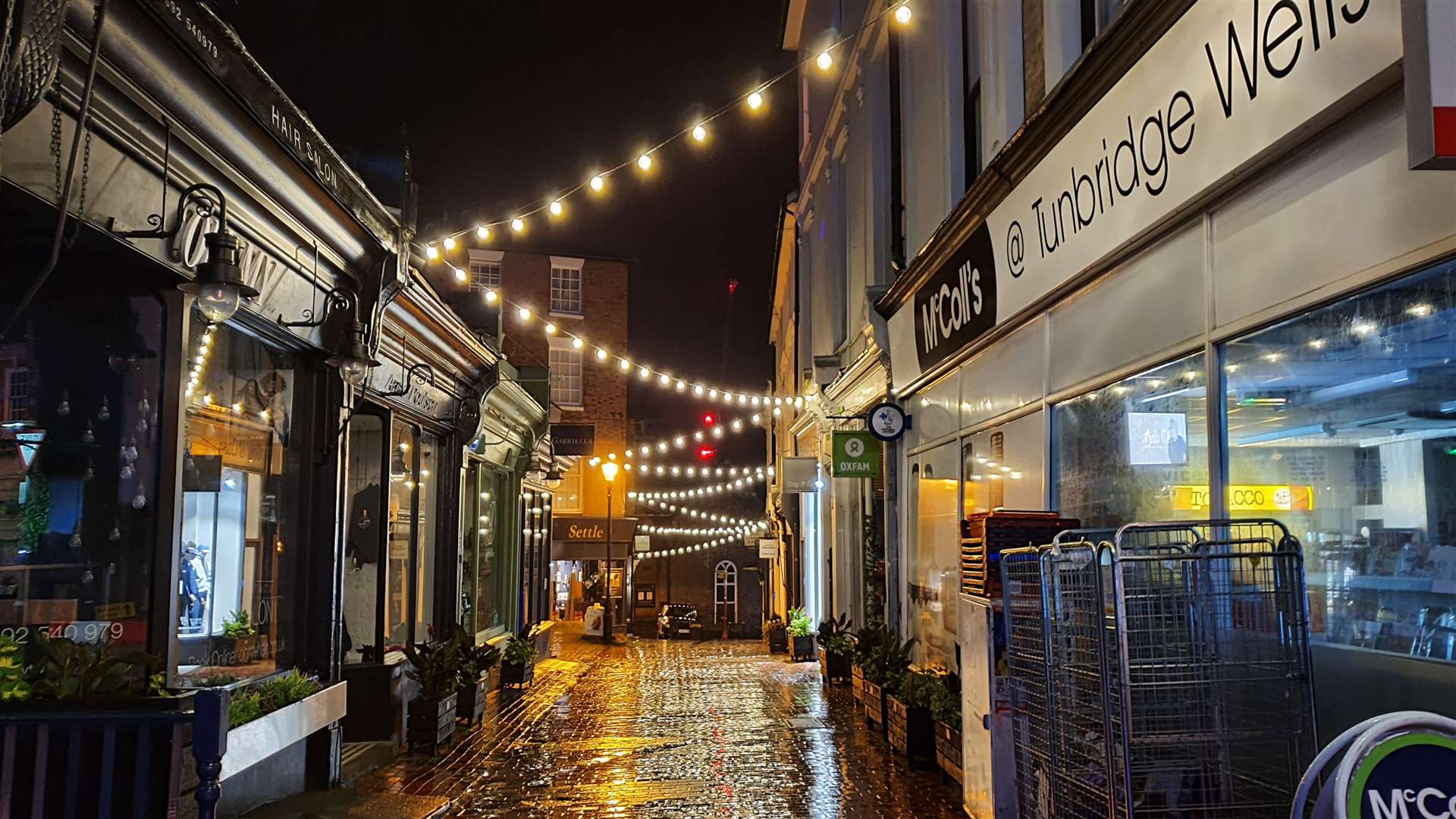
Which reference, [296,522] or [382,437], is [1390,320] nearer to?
[296,522]

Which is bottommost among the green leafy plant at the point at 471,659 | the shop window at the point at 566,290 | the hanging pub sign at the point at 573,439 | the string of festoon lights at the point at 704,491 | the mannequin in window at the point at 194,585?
the green leafy plant at the point at 471,659

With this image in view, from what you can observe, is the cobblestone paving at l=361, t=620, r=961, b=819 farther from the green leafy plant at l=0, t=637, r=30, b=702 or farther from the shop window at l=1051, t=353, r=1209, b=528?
the green leafy plant at l=0, t=637, r=30, b=702

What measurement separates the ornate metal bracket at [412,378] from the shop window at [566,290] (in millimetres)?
24687

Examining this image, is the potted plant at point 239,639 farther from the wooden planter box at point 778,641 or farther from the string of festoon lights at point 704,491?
the string of festoon lights at point 704,491

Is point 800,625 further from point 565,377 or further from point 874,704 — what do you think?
point 565,377

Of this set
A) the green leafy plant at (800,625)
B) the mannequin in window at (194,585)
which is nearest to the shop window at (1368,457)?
the mannequin in window at (194,585)

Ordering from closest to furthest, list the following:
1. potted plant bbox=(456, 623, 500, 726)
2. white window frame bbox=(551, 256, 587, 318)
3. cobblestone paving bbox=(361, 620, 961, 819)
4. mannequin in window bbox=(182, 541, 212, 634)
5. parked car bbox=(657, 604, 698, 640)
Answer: mannequin in window bbox=(182, 541, 212, 634) → cobblestone paving bbox=(361, 620, 961, 819) → potted plant bbox=(456, 623, 500, 726) → parked car bbox=(657, 604, 698, 640) → white window frame bbox=(551, 256, 587, 318)

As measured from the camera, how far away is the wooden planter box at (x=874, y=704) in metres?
11.5

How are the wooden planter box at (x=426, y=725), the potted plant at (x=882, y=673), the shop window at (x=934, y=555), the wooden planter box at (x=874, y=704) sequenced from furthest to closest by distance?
1. the wooden planter box at (x=874, y=704)
2. the potted plant at (x=882, y=673)
3. the shop window at (x=934, y=555)
4. the wooden planter box at (x=426, y=725)

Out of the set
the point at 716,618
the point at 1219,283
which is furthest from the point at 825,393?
the point at 716,618

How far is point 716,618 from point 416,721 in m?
34.3

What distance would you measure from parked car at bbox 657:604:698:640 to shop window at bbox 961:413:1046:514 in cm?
2350

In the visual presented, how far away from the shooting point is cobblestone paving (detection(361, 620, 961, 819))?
8367 mm

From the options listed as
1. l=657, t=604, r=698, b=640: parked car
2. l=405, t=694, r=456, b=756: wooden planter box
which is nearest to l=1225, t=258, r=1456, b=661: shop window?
l=405, t=694, r=456, b=756: wooden planter box
